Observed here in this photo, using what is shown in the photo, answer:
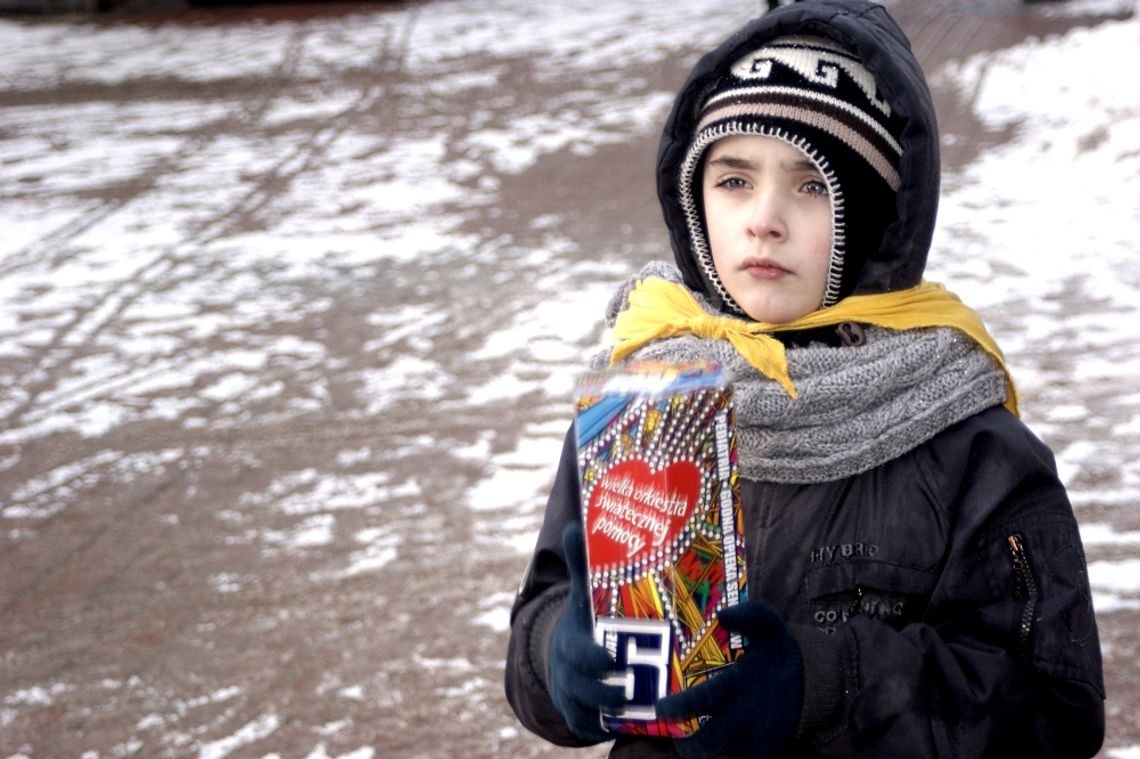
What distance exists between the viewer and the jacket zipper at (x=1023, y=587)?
1.42m

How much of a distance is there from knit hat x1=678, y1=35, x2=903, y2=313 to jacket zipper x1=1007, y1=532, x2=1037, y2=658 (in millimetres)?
382

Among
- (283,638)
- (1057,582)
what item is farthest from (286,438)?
(1057,582)

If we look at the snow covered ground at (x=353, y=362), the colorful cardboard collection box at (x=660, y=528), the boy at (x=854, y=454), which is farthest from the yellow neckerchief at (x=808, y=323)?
the snow covered ground at (x=353, y=362)

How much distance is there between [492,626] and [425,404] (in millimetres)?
1481

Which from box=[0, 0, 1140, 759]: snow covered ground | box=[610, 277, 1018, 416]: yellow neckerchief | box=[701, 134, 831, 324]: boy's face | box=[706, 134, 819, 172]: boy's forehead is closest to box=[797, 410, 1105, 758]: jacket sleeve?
box=[610, 277, 1018, 416]: yellow neckerchief

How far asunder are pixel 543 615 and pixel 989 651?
0.52 meters

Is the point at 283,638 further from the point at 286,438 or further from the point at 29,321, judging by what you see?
the point at 29,321

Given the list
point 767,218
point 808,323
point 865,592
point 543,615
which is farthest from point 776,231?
point 543,615

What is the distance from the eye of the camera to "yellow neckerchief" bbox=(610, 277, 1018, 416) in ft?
5.14

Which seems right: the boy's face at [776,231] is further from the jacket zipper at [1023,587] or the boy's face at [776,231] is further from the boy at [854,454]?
the jacket zipper at [1023,587]

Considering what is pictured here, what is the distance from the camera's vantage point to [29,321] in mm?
5715

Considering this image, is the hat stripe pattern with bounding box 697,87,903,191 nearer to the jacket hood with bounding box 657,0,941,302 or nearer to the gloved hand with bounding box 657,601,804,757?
the jacket hood with bounding box 657,0,941,302

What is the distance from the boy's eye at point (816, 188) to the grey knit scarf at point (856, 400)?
189mm

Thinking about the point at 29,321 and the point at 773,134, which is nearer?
the point at 773,134
